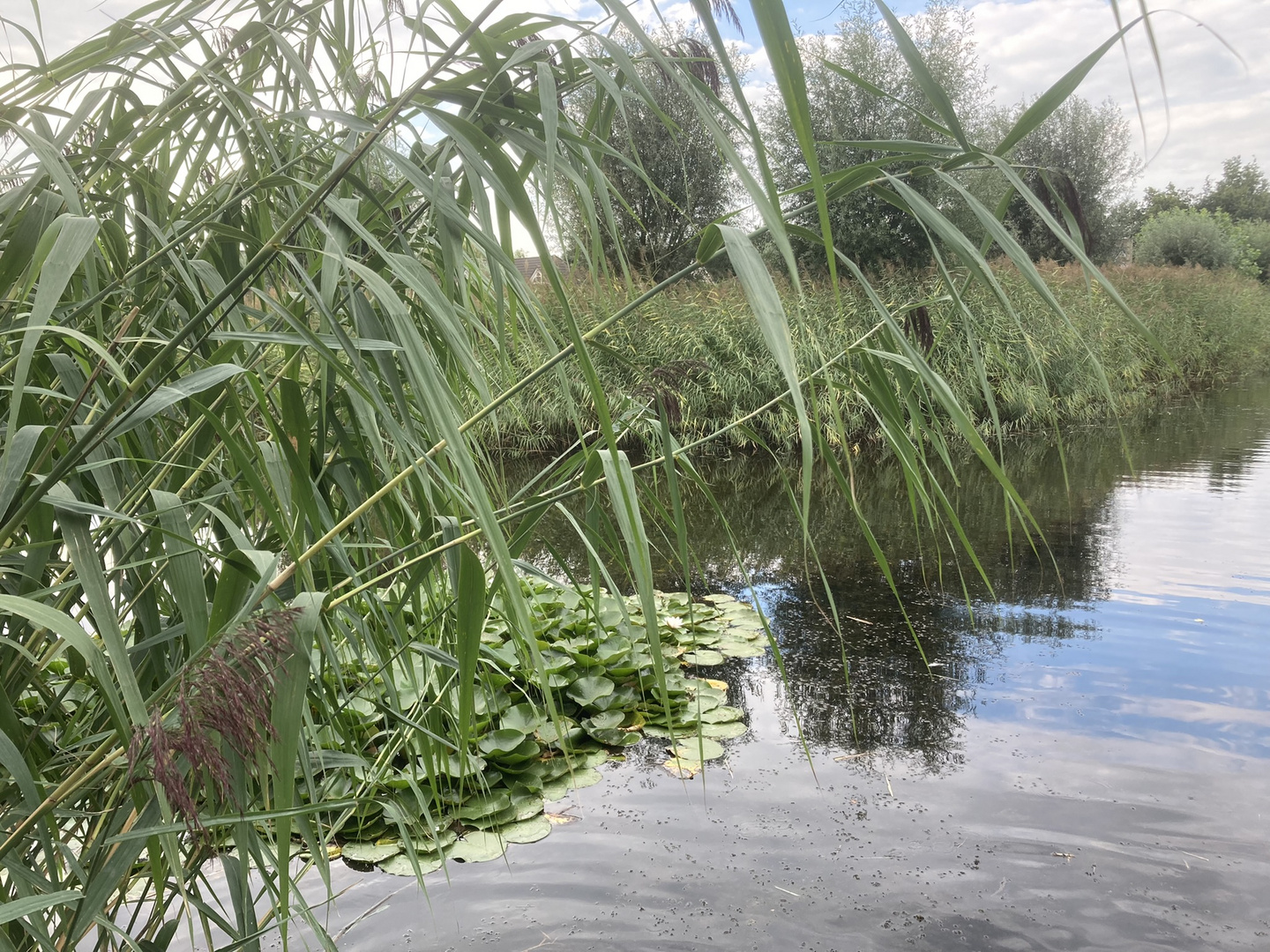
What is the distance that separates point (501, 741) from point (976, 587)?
2469 millimetres

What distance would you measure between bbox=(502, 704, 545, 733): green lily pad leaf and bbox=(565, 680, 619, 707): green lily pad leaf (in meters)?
0.22

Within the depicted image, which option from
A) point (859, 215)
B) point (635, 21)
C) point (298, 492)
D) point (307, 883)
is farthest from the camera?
point (859, 215)

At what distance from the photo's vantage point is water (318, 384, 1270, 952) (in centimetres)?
171

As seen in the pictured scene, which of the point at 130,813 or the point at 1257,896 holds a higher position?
the point at 130,813

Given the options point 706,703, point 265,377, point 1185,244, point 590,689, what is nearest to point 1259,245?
point 1185,244

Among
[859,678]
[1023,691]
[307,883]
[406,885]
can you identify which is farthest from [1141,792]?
[307,883]

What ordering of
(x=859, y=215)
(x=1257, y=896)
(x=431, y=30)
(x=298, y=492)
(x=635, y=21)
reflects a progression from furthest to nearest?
1. (x=859, y=215)
2. (x=1257, y=896)
3. (x=431, y=30)
4. (x=298, y=492)
5. (x=635, y=21)

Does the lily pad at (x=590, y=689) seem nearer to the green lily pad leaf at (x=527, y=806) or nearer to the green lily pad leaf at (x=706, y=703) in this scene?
the green lily pad leaf at (x=706, y=703)

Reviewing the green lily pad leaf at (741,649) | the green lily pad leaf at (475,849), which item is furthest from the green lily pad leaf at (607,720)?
the green lily pad leaf at (741,649)

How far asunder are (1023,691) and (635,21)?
2675mm

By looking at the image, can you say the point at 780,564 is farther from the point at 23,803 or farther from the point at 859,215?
the point at 859,215

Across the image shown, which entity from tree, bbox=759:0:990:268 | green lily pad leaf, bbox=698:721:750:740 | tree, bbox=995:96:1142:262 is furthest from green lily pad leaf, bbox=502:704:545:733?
tree, bbox=995:96:1142:262

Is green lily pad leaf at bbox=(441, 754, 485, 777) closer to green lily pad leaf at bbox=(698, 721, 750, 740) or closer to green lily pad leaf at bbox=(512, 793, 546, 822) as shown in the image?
green lily pad leaf at bbox=(512, 793, 546, 822)

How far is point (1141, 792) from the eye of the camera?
2.16 metres
